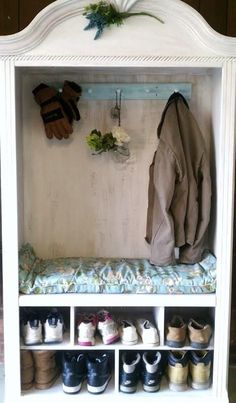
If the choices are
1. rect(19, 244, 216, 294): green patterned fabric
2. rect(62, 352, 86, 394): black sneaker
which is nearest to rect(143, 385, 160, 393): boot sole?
rect(62, 352, 86, 394): black sneaker

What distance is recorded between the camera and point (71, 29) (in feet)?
6.37

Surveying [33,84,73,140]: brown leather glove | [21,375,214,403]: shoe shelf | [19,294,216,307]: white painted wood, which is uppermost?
[33,84,73,140]: brown leather glove

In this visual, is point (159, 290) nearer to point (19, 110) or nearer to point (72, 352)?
point (72, 352)

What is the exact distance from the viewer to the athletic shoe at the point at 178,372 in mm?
2119

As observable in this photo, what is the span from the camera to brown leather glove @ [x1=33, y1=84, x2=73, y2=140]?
2.26 m

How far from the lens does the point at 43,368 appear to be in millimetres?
2150

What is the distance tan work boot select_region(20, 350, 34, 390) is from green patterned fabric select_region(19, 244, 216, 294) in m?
0.32

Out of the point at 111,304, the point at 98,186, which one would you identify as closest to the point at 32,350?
the point at 111,304

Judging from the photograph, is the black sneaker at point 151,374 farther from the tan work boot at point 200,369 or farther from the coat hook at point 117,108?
the coat hook at point 117,108

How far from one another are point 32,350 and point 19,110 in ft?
3.87

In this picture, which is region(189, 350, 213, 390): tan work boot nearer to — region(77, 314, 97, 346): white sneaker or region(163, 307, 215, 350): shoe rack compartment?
region(163, 307, 215, 350): shoe rack compartment

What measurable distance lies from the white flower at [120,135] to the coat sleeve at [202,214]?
1.33 ft

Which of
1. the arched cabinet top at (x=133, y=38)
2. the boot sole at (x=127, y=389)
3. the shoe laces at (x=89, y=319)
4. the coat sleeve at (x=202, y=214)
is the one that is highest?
the arched cabinet top at (x=133, y=38)

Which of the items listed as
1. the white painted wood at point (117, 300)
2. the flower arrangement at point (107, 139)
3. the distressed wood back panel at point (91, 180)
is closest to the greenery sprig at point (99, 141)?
the flower arrangement at point (107, 139)
